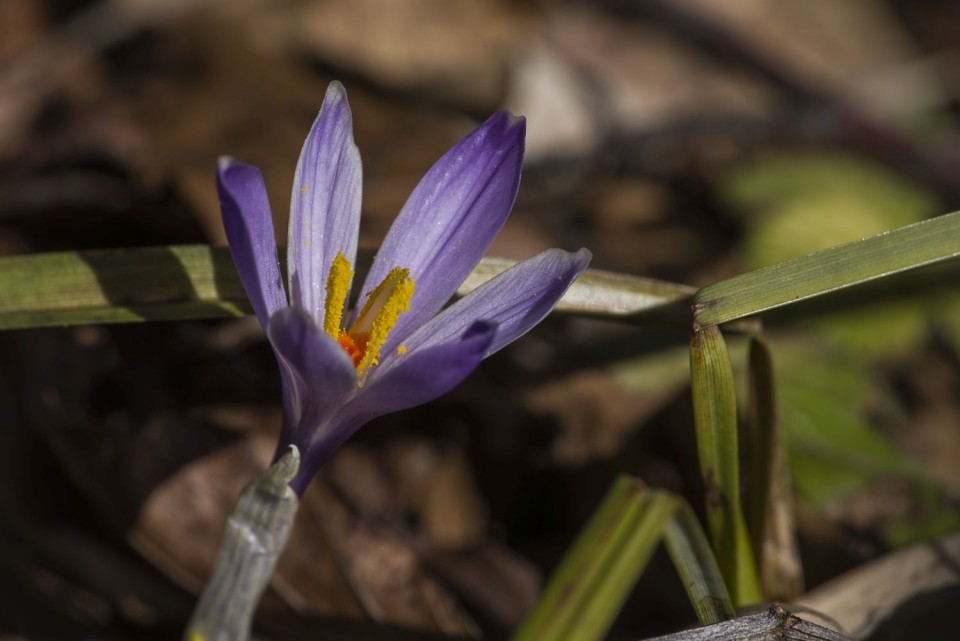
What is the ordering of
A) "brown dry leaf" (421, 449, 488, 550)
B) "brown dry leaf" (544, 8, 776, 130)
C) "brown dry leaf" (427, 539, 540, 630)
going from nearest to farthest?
"brown dry leaf" (427, 539, 540, 630) → "brown dry leaf" (421, 449, 488, 550) → "brown dry leaf" (544, 8, 776, 130)

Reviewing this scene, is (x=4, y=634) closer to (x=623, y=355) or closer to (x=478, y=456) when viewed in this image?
(x=478, y=456)

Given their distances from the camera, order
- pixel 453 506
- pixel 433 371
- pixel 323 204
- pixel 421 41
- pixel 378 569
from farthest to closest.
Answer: pixel 421 41 → pixel 453 506 → pixel 378 569 → pixel 323 204 → pixel 433 371

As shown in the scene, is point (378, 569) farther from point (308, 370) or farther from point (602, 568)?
point (308, 370)

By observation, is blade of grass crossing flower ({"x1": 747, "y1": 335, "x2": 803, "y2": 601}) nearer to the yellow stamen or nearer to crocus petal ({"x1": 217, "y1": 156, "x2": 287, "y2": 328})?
the yellow stamen

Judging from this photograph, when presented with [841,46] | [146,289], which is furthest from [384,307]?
[841,46]

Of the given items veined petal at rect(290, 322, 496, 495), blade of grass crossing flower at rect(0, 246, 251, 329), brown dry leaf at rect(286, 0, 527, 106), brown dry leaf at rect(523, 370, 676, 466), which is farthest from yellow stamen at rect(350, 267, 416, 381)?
brown dry leaf at rect(286, 0, 527, 106)

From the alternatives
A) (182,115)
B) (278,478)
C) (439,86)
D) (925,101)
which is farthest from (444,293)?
(925,101)

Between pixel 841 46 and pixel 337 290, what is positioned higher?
pixel 841 46
